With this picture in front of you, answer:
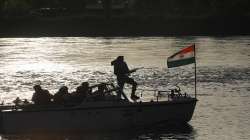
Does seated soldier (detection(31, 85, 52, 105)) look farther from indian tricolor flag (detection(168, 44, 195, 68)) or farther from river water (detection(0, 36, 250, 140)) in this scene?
indian tricolor flag (detection(168, 44, 195, 68))

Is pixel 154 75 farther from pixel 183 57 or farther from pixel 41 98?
pixel 41 98

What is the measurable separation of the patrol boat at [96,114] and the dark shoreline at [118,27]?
3830 inches

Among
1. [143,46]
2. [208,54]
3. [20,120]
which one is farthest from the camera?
[143,46]

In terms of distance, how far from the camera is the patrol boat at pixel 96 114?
3616 cm

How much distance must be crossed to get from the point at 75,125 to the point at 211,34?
10074cm

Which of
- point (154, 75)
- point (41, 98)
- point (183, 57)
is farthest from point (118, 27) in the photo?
point (41, 98)

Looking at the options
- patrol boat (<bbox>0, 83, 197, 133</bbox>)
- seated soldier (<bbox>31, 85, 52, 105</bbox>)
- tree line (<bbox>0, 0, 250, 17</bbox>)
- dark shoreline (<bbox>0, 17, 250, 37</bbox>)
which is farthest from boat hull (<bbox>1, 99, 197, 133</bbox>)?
tree line (<bbox>0, 0, 250, 17</bbox>)

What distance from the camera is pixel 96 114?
120 feet

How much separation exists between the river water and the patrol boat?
0.44 meters

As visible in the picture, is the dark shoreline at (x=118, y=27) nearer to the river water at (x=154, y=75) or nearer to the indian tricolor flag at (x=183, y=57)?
the river water at (x=154, y=75)

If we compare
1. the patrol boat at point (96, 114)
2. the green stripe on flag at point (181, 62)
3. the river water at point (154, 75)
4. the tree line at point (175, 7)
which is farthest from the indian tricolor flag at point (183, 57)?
the tree line at point (175, 7)

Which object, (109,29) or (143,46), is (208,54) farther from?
(109,29)

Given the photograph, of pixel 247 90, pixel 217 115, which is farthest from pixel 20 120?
pixel 247 90

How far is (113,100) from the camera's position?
36531mm
